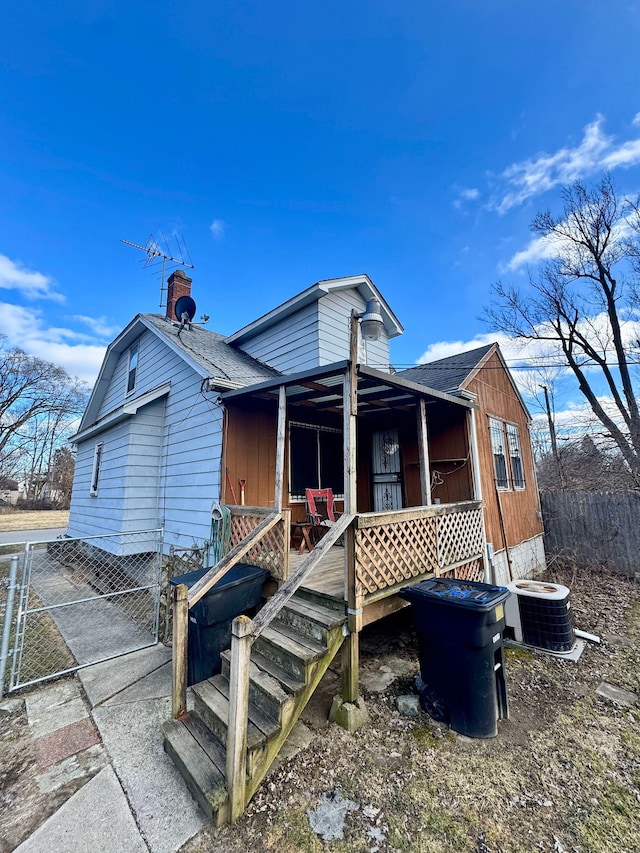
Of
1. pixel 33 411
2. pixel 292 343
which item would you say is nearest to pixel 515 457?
pixel 292 343

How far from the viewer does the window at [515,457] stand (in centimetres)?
828

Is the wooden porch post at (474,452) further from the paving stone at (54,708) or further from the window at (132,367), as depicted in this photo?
the window at (132,367)

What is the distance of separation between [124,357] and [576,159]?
47.7 feet

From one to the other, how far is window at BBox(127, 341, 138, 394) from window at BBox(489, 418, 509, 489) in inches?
349

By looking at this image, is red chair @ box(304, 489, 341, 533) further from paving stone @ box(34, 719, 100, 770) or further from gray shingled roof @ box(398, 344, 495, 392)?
paving stone @ box(34, 719, 100, 770)

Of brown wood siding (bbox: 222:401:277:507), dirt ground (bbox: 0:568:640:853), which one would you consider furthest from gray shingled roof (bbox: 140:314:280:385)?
dirt ground (bbox: 0:568:640:853)

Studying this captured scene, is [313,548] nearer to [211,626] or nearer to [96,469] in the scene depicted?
[211,626]

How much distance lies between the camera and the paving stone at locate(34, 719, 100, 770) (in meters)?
2.63

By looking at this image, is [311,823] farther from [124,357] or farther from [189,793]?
[124,357]

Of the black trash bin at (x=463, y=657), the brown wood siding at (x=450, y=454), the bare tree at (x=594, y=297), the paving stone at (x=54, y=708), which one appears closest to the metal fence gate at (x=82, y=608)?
the paving stone at (x=54, y=708)

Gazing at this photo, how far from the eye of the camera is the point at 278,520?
4.15 metres

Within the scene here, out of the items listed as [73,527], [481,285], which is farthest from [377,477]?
[481,285]

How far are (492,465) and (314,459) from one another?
3.67 metres

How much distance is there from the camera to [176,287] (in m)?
9.34
